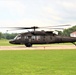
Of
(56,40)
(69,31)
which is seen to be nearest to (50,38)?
(56,40)

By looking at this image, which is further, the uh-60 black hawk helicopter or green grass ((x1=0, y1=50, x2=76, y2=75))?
the uh-60 black hawk helicopter

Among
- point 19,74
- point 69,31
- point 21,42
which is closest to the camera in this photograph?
point 19,74

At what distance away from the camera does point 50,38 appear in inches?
1576

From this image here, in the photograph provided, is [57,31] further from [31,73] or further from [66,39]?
[31,73]

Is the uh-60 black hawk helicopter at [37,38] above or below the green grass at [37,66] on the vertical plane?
above

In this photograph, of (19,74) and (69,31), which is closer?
(19,74)

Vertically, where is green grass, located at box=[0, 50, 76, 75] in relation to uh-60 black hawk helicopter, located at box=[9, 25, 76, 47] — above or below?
below

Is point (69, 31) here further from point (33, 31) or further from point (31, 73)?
point (31, 73)

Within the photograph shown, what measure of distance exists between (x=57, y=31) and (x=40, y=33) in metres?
2.91

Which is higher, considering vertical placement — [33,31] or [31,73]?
[33,31]

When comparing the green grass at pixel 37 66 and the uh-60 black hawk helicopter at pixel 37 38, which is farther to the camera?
the uh-60 black hawk helicopter at pixel 37 38

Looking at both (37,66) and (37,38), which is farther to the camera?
(37,38)

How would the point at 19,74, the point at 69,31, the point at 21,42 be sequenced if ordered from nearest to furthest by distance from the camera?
the point at 19,74, the point at 21,42, the point at 69,31

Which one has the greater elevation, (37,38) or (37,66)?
(37,38)
